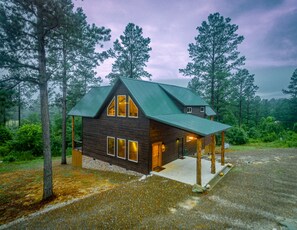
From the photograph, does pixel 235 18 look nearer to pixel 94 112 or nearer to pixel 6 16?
pixel 94 112

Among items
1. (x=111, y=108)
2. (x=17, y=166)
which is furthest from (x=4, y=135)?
(x=111, y=108)

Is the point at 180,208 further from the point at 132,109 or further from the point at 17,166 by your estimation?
the point at 17,166

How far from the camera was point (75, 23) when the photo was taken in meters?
7.27

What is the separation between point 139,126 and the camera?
33.5 ft

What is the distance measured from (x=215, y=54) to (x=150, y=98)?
1394 centimetres

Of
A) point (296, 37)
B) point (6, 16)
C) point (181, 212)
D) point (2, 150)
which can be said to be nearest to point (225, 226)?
point (181, 212)

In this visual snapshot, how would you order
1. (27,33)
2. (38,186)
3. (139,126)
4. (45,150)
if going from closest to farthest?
(27,33) < (45,150) < (38,186) < (139,126)

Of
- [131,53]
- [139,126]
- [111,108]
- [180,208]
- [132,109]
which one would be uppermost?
[131,53]

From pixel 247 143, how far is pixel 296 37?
24.4m

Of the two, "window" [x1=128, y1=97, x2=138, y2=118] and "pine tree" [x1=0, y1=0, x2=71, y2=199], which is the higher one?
"pine tree" [x1=0, y1=0, x2=71, y2=199]

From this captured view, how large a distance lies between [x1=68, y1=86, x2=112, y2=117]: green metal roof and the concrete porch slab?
7.70m

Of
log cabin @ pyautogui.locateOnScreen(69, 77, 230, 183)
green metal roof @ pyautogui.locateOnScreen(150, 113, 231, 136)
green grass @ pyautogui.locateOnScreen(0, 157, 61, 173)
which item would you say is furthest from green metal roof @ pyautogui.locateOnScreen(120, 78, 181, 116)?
green grass @ pyautogui.locateOnScreen(0, 157, 61, 173)

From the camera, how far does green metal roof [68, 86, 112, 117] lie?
13.7 m

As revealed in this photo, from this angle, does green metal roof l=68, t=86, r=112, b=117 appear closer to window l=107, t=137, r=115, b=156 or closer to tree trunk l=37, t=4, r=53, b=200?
window l=107, t=137, r=115, b=156
